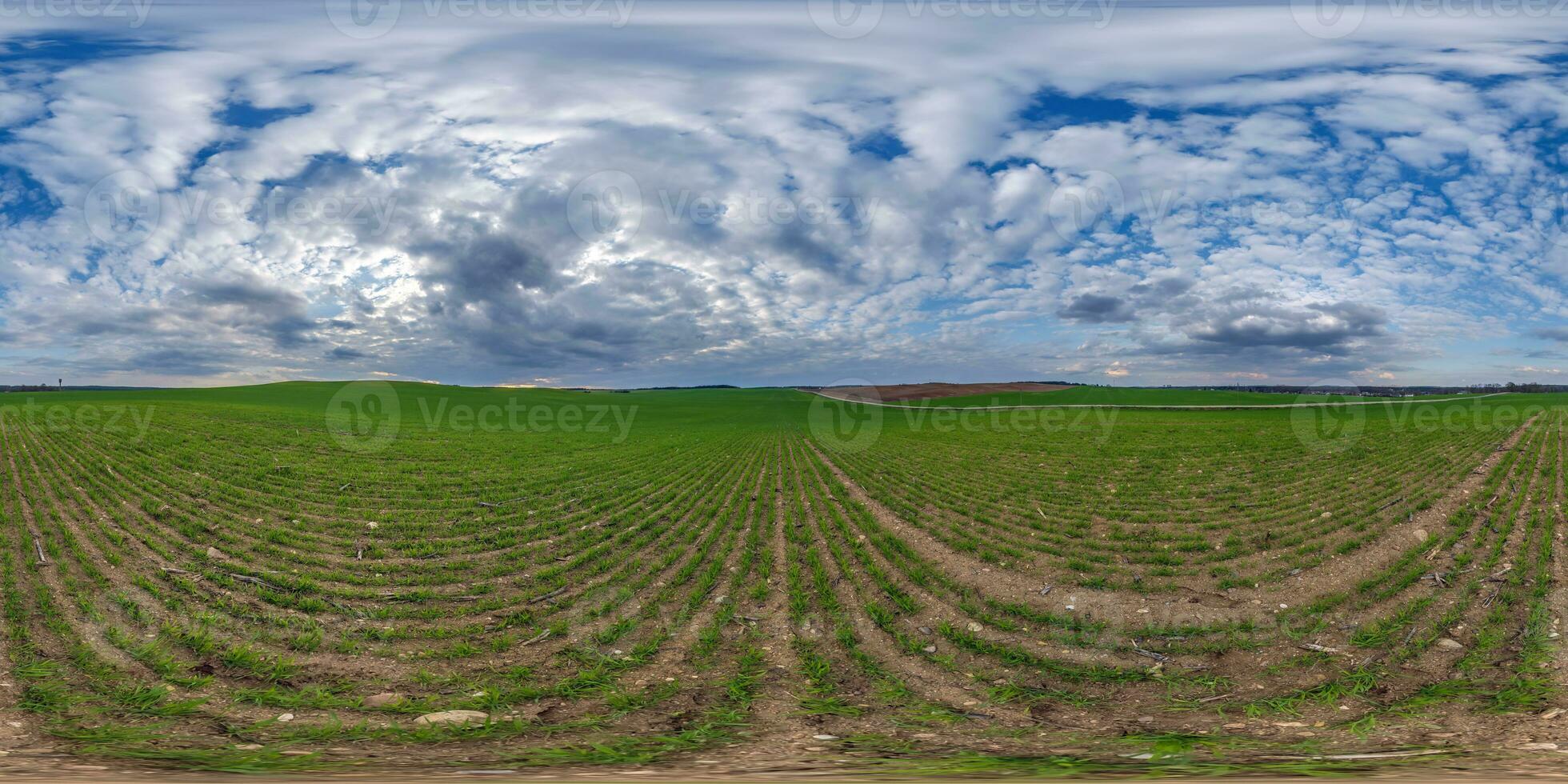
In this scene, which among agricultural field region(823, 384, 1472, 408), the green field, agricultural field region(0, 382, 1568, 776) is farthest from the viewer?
agricultural field region(823, 384, 1472, 408)

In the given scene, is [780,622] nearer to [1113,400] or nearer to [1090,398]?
[1113,400]

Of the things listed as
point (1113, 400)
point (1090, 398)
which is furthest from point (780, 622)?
point (1090, 398)

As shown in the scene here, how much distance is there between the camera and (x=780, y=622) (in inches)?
363

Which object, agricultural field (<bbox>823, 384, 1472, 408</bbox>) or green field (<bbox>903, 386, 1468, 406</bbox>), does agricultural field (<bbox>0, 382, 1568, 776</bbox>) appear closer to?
green field (<bbox>903, 386, 1468, 406</bbox>)

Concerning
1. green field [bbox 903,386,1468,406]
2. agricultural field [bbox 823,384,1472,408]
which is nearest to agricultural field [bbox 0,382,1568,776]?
green field [bbox 903,386,1468,406]

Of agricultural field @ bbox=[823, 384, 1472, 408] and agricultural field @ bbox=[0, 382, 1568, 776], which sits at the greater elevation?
agricultural field @ bbox=[823, 384, 1472, 408]

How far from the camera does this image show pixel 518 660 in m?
7.89

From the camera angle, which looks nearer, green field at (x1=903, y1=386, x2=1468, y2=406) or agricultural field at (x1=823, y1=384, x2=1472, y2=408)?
green field at (x1=903, y1=386, x2=1468, y2=406)

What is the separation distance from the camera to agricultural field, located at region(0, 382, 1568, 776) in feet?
19.7

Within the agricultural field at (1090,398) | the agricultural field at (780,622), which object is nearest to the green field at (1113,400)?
the agricultural field at (1090,398)

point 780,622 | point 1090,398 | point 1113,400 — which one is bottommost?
point 780,622

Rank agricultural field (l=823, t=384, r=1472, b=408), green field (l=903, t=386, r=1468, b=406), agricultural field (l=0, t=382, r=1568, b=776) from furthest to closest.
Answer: agricultural field (l=823, t=384, r=1472, b=408) < green field (l=903, t=386, r=1468, b=406) < agricultural field (l=0, t=382, r=1568, b=776)

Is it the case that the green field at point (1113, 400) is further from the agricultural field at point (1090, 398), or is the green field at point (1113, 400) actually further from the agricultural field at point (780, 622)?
the agricultural field at point (780, 622)

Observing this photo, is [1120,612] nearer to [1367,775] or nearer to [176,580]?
[1367,775]
